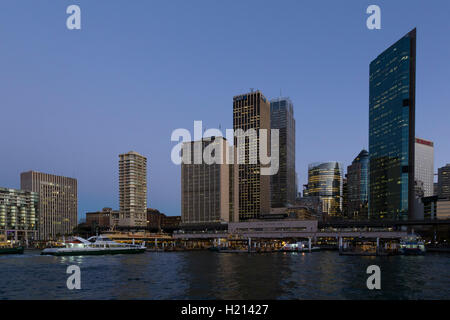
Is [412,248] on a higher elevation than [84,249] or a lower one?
lower

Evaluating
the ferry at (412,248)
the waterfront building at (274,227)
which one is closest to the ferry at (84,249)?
the waterfront building at (274,227)

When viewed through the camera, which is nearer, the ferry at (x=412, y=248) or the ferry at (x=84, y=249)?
the ferry at (x=84, y=249)

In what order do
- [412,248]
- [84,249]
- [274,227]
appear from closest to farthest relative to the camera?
[84,249] < [412,248] < [274,227]

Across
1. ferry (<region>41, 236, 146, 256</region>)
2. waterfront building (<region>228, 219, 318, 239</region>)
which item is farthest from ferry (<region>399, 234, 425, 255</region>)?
ferry (<region>41, 236, 146, 256</region>)

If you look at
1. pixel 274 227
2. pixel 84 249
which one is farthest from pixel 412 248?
pixel 84 249

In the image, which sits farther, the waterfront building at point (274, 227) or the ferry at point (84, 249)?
the waterfront building at point (274, 227)

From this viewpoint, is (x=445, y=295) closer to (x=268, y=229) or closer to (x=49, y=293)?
(x=49, y=293)

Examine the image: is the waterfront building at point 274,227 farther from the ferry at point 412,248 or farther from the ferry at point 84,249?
the ferry at point 84,249

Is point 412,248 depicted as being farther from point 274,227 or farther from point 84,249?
point 84,249

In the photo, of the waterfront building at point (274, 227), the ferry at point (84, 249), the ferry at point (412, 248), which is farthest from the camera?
the waterfront building at point (274, 227)

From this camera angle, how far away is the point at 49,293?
41812mm

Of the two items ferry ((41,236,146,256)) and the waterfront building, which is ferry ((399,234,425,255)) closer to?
the waterfront building

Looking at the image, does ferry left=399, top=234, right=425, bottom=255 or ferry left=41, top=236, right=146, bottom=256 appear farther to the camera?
ferry left=399, top=234, right=425, bottom=255

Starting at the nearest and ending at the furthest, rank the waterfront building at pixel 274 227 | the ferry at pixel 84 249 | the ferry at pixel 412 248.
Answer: the ferry at pixel 84 249, the ferry at pixel 412 248, the waterfront building at pixel 274 227
